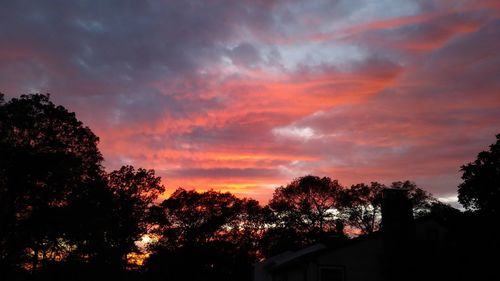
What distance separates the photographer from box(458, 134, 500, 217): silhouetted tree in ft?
133

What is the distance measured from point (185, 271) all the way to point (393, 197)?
5300cm

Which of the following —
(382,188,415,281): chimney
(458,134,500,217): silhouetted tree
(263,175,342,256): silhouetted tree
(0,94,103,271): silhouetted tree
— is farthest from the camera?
(263,175,342,256): silhouetted tree

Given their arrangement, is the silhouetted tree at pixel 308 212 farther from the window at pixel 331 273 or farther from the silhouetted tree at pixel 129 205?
the window at pixel 331 273

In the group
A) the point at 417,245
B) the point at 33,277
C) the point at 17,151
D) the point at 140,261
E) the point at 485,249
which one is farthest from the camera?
the point at 140,261

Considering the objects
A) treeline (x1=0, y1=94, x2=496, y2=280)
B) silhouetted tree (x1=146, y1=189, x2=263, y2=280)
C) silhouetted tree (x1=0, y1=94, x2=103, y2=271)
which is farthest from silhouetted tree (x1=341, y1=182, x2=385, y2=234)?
silhouetted tree (x1=0, y1=94, x2=103, y2=271)

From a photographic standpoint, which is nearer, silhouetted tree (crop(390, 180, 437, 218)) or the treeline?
the treeline

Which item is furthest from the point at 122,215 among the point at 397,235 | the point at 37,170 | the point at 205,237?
the point at 397,235

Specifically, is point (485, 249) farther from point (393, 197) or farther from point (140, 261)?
point (140, 261)

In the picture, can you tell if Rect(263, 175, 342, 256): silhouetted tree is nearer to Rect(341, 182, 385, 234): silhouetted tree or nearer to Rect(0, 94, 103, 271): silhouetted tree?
Rect(341, 182, 385, 234): silhouetted tree

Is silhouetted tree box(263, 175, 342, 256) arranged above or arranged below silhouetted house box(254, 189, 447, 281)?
above

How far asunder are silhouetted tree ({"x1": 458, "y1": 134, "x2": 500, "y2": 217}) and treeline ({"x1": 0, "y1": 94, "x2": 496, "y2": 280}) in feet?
8.52

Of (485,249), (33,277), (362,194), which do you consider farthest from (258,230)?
(485,249)

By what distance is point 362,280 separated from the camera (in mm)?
22094

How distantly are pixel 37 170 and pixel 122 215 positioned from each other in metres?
26.5
